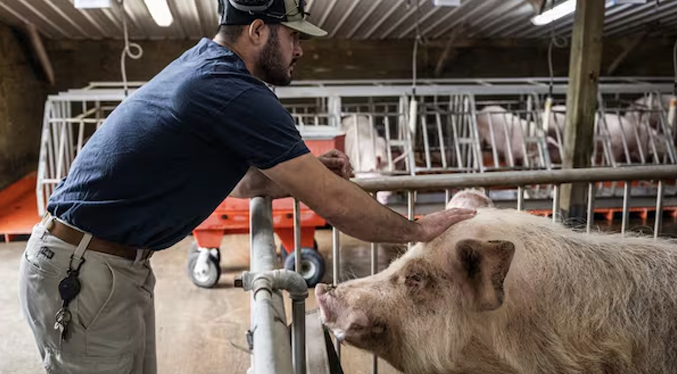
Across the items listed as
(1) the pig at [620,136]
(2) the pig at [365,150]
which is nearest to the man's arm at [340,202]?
(2) the pig at [365,150]

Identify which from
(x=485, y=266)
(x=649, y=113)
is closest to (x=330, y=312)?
(x=485, y=266)

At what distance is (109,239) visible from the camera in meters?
1.85

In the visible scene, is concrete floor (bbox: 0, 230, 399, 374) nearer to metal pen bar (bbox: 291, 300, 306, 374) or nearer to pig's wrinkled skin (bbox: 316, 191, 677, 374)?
pig's wrinkled skin (bbox: 316, 191, 677, 374)

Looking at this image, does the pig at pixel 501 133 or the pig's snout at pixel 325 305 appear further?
the pig at pixel 501 133

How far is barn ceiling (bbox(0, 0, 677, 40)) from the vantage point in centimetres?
807

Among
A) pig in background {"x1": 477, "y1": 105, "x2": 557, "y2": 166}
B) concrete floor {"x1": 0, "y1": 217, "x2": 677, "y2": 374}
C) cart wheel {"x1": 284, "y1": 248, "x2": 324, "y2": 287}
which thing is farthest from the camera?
pig in background {"x1": 477, "y1": 105, "x2": 557, "y2": 166}

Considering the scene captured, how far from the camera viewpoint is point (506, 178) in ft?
8.98

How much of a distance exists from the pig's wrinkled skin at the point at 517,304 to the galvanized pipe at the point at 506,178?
0.69 metres

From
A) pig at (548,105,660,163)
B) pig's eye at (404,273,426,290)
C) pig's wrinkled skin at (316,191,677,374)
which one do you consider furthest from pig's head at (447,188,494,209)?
pig at (548,105,660,163)

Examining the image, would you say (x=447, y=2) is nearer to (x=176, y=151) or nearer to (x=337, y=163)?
(x=337, y=163)

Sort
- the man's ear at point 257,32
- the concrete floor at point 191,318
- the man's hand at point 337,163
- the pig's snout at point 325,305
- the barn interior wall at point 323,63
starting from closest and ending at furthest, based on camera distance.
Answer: the man's ear at point 257,32
the pig's snout at point 325,305
the man's hand at point 337,163
the concrete floor at point 191,318
the barn interior wall at point 323,63

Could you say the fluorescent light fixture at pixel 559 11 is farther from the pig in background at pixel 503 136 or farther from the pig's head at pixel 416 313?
the pig's head at pixel 416 313

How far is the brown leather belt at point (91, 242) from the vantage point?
1871mm

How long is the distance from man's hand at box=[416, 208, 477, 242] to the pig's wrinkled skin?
39 mm
